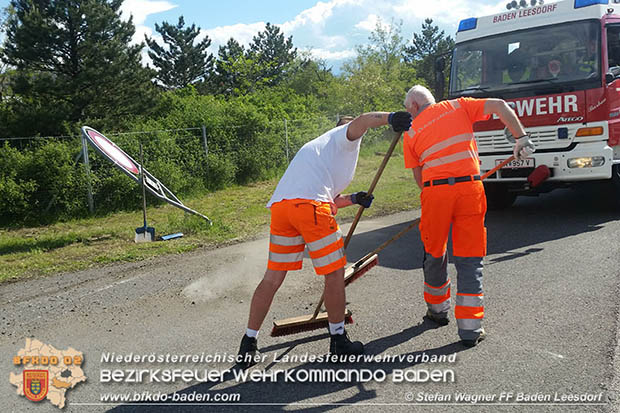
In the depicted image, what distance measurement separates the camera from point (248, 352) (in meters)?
3.73

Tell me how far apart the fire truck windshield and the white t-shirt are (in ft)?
17.2

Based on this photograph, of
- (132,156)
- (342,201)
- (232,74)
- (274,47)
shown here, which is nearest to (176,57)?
(232,74)

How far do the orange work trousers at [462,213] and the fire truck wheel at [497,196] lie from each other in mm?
5387

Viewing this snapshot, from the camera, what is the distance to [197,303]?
514cm

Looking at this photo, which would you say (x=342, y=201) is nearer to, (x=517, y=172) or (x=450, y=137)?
(x=450, y=137)

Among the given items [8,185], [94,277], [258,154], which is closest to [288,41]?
[258,154]

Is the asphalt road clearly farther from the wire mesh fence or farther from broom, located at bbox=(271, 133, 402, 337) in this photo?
the wire mesh fence

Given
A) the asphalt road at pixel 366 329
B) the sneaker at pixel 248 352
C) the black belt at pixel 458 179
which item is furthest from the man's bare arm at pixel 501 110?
the sneaker at pixel 248 352

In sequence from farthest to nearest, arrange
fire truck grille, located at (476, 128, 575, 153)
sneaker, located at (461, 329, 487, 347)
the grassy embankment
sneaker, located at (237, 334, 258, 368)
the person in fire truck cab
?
fire truck grille, located at (476, 128, 575, 153), the person in fire truck cab, the grassy embankment, sneaker, located at (461, 329, 487, 347), sneaker, located at (237, 334, 258, 368)

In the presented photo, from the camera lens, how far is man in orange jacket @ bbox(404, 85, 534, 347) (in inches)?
154

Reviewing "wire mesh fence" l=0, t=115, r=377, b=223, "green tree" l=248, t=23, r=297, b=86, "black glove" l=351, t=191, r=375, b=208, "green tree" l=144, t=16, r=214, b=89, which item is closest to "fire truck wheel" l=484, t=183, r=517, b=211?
"black glove" l=351, t=191, r=375, b=208

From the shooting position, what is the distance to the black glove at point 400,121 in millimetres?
3543

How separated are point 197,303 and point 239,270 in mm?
1125

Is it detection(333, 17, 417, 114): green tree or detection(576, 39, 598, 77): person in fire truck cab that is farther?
detection(333, 17, 417, 114): green tree
